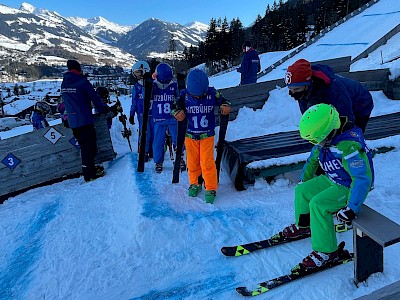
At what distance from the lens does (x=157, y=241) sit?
370 centimetres

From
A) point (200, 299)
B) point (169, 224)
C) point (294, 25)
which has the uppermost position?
point (294, 25)

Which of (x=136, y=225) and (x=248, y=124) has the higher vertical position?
(x=248, y=124)

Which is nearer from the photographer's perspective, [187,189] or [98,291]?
[98,291]

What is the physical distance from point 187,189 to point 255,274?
218 cm

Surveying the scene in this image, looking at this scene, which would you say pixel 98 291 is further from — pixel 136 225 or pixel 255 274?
pixel 255 274

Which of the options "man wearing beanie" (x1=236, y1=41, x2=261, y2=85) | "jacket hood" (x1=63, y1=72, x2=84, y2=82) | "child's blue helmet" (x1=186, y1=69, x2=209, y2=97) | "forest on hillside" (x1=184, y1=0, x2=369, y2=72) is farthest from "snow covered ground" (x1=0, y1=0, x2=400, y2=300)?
"forest on hillside" (x1=184, y1=0, x2=369, y2=72)

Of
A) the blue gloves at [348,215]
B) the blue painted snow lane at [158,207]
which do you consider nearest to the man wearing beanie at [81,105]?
the blue painted snow lane at [158,207]

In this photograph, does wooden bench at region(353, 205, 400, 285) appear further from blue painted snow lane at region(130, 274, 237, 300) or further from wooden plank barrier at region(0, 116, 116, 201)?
wooden plank barrier at region(0, 116, 116, 201)

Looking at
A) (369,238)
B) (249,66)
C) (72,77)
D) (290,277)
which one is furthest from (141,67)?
(249,66)

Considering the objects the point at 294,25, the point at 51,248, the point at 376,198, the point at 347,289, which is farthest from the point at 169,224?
the point at 294,25

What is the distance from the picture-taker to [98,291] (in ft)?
10.1

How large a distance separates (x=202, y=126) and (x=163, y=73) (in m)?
1.69

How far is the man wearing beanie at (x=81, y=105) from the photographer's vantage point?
5.84m

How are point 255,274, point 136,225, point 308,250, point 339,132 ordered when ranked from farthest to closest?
point 136,225 → point 308,250 → point 255,274 → point 339,132
